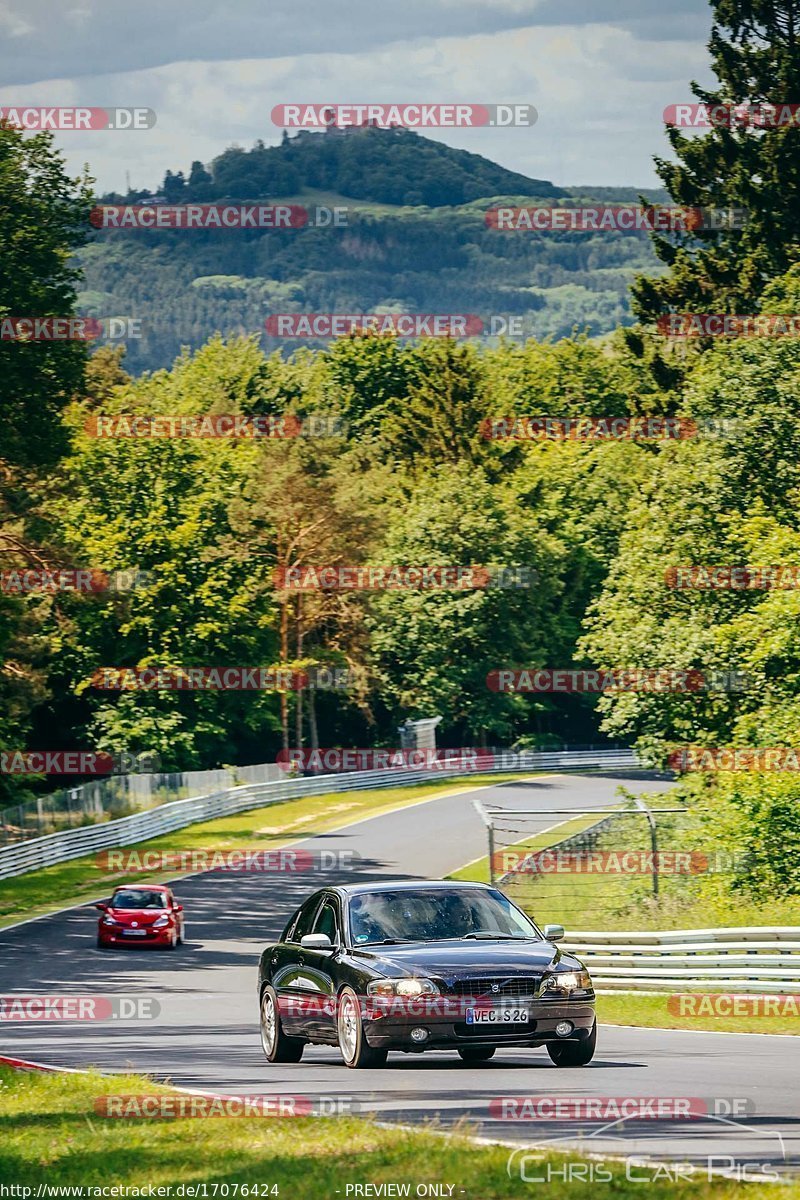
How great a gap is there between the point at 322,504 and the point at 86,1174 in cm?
6944

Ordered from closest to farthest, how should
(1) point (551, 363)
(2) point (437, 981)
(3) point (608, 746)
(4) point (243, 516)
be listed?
1. (2) point (437, 981)
2. (4) point (243, 516)
3. (3) point (608, 746)
4. (1) point (551, 363)

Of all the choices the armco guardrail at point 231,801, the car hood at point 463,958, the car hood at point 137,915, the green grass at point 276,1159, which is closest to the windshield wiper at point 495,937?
the car hood at point 463,958

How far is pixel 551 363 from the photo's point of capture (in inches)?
4380

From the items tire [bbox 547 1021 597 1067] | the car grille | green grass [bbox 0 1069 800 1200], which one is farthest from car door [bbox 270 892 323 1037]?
green grass [bbox 0 1069 800 1200]

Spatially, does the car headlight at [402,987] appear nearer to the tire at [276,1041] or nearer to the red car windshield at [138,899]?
the tire at [276,1041]

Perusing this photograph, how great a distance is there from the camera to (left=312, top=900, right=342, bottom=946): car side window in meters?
14.7

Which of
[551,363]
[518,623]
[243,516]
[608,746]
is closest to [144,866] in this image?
[243,516]

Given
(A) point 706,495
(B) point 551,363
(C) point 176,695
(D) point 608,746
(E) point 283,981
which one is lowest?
(D) point 608,746

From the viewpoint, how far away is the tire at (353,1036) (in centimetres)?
1362

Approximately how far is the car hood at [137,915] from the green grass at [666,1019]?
41.0ft

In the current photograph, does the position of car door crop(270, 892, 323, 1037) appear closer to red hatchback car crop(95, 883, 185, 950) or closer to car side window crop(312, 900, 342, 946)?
car side window crop(312, 900, 342, 946)

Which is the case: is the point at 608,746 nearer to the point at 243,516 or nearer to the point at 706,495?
the point at 243,516

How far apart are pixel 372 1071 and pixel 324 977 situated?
3.01 feet

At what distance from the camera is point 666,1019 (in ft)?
72.4
